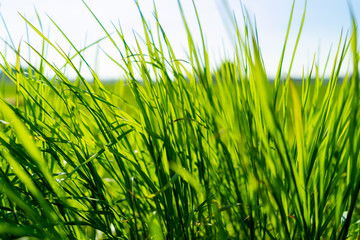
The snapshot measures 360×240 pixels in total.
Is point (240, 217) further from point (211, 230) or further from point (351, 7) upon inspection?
point (351, 7)

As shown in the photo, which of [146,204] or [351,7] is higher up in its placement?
[351,7]

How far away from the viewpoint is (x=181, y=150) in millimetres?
519

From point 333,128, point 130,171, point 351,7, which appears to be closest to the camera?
point 351,7

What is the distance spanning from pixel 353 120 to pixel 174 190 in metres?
0.29

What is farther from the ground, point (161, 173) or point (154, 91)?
point (154, 91)

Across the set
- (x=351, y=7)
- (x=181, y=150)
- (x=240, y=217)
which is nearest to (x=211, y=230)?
(x=240, y=217)

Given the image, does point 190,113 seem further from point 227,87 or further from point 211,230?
point 211,230

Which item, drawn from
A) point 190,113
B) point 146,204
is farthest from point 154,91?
point 146,204

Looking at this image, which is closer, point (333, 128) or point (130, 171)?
point (333, 128)

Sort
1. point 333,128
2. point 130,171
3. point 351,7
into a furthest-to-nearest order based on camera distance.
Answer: point 130,171 < point 333,128 < point 351,7

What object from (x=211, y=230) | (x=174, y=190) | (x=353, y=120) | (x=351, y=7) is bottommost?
(x=211, y=230)

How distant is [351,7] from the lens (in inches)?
10.7

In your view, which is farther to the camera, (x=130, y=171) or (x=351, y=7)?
(x=130, y=171)

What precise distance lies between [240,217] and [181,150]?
0.16m
